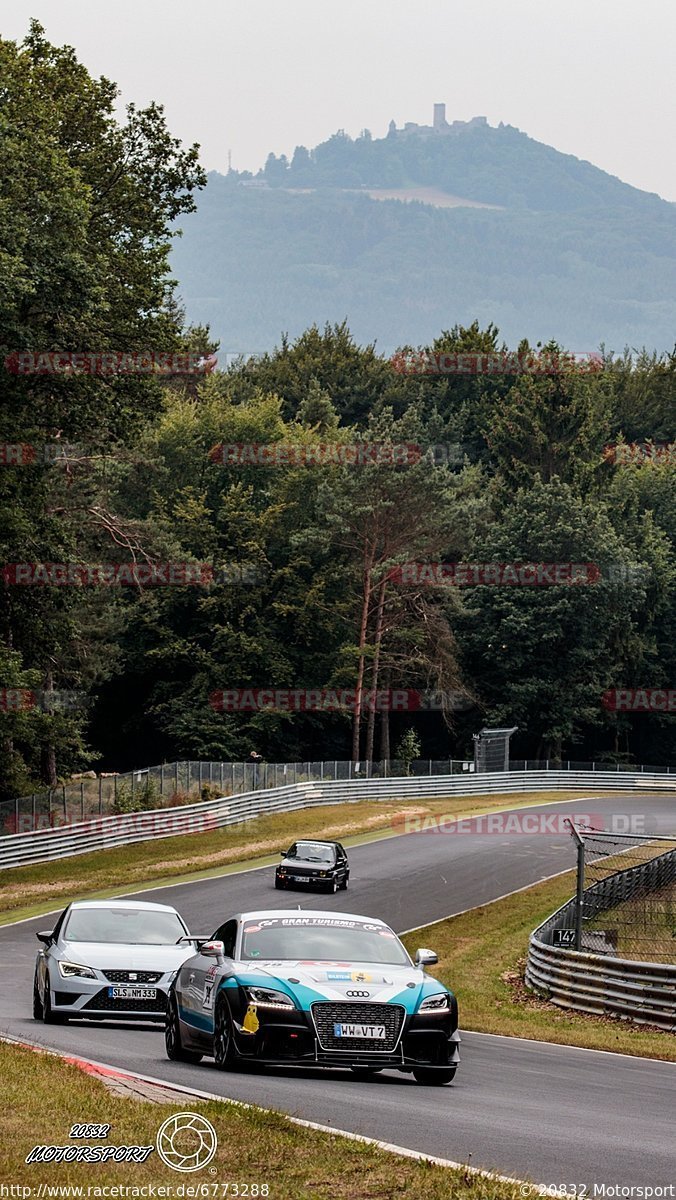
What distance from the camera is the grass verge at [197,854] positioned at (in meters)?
40.0

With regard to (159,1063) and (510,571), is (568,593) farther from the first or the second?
(159,1063)

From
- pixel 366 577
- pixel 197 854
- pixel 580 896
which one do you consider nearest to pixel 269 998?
pixel 580 896

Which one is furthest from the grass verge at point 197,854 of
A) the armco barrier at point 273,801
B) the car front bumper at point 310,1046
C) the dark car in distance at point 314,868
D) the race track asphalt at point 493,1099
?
the car front bumper at point 310,1046

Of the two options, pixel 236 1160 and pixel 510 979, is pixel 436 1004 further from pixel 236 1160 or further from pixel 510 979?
pixel 510 979

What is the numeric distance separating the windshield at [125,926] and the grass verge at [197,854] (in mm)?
17596

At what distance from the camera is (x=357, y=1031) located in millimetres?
12188

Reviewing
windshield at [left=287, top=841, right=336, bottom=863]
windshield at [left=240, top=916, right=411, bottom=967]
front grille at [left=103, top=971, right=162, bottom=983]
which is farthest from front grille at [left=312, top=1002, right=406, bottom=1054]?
windshield at [left=287, top=841, right=336, bottom=863]

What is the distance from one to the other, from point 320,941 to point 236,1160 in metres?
5.02

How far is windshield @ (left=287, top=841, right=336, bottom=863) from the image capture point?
39281 mm

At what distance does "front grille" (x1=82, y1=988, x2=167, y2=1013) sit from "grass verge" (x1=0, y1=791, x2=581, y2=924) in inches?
737

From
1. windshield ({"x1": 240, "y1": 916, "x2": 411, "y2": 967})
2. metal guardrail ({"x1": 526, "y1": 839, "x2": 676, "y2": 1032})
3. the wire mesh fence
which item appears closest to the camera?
windshield ({"x1": 240, "y1": 916, "x2": 411, "y2": 967})

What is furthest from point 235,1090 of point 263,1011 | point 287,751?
point 287,751

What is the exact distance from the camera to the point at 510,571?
281 ft

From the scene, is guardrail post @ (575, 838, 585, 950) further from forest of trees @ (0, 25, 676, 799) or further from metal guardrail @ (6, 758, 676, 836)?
forest of trees @ (0, 25, 676, 799)
